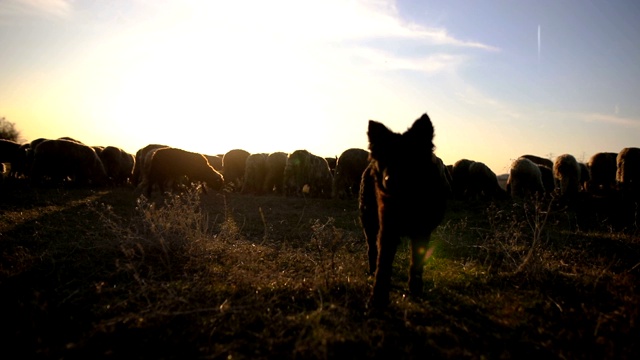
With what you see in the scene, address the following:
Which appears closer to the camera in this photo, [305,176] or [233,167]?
[305,176]

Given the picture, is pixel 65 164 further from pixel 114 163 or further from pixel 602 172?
pixel 602 172

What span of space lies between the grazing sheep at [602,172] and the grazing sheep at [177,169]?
73.0ft

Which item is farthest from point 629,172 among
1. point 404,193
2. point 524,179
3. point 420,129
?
point 404,193

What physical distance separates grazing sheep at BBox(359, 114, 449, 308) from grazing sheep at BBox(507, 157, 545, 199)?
1727cm

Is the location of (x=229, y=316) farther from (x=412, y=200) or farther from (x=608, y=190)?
(x=608, y=190)

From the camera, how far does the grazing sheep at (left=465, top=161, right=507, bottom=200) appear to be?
68.5 ft

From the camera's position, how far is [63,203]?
489 inches

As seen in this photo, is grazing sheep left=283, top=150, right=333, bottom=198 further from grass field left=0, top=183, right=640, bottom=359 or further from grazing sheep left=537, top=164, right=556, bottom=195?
grass field left=0, top=183, right=640, bottom=359

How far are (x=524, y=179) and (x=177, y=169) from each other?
18.0 metres

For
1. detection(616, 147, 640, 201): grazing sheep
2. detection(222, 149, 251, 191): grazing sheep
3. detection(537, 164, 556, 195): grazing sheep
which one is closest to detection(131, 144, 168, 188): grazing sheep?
detection(222, 149, 251, 191): grazing sheep

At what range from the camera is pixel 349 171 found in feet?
68.0

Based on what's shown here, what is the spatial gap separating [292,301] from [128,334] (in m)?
1.67

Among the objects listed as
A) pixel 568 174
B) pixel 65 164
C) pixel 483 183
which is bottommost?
pixel 483 183

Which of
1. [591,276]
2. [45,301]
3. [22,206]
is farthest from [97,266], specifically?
[22,206]
